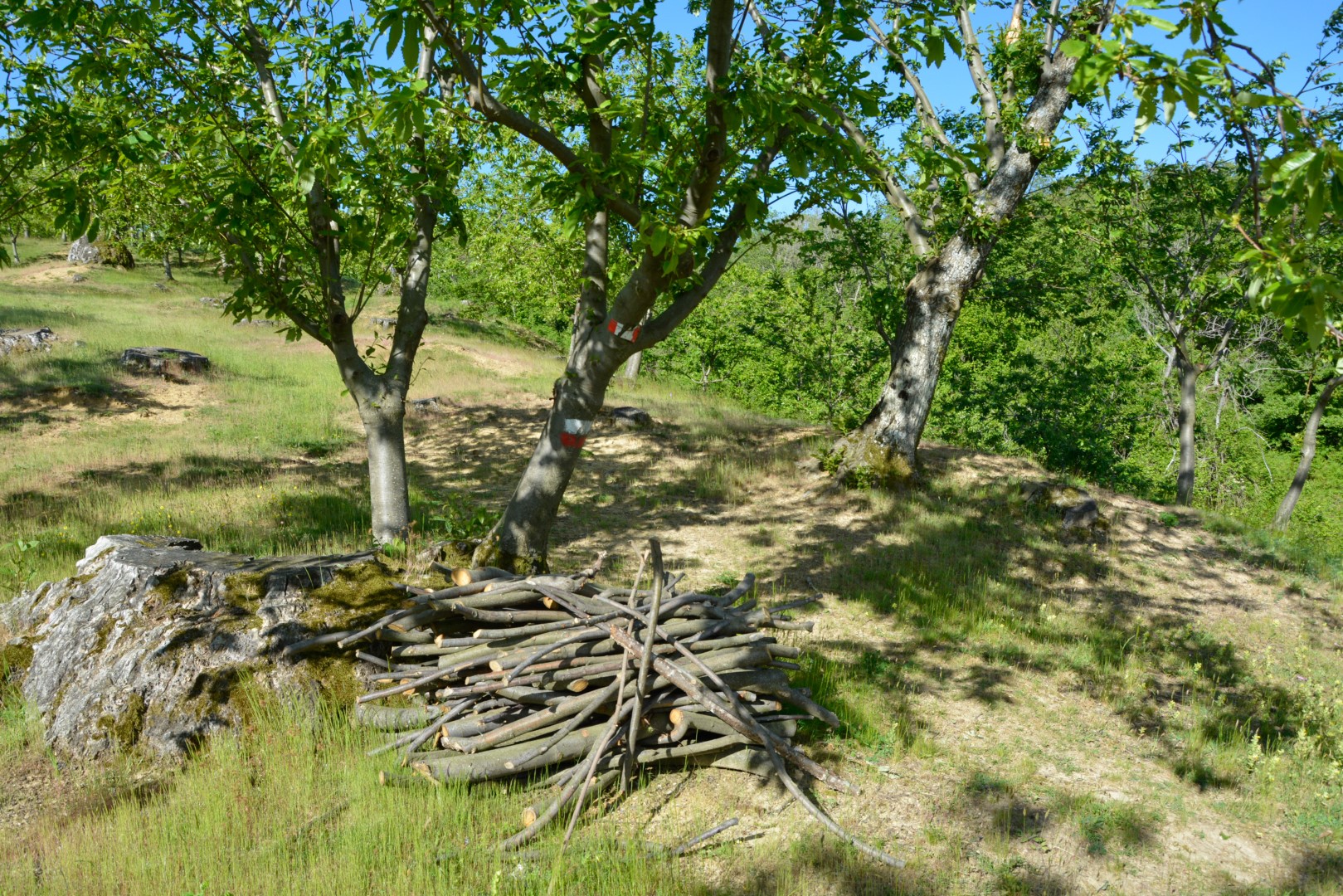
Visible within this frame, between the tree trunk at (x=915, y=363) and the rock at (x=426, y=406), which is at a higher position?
the tree trunk at (x=915, y=363)

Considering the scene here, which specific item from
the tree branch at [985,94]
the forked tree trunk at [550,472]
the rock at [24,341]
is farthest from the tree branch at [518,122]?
the rock at [24,341]

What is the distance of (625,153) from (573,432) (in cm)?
275

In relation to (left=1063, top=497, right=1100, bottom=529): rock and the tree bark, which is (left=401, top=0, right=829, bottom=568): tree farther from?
(left=1063, top=497, right=1100, bottom=529): rock

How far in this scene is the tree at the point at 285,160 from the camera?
23.0 ft

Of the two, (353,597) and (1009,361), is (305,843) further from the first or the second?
(1009,361)

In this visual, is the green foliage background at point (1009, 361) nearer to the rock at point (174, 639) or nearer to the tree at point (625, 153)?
the tree at point (625, 153)

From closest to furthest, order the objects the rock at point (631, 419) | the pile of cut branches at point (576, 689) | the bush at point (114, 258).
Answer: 1. the pile of cut branches at point (576, 689)
2. the rock at point (631, 419)
3. the bush at point (114, 258)

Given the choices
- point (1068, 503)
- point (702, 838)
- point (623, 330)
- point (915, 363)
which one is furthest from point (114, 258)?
point (702, 838)

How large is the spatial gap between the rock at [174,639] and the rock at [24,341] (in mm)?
19478

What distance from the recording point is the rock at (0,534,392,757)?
5285mm

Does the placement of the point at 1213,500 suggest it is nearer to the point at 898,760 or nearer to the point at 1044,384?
the point at 1044,384

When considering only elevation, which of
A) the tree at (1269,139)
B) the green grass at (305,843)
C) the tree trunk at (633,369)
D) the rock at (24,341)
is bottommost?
the rock at (24,341)

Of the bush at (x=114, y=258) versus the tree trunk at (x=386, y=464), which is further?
the bush at (x=114, y=258)

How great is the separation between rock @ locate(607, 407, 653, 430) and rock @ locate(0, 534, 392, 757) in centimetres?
1002
